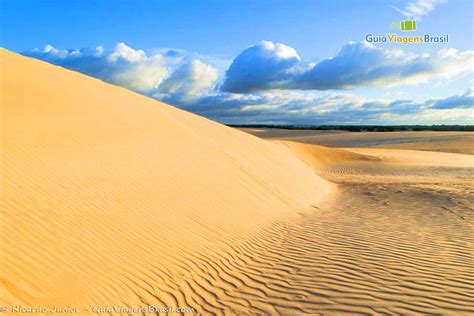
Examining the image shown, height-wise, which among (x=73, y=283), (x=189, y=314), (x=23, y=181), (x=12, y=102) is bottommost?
(x=189, y=314)

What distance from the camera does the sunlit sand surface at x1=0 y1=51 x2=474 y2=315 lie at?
5.18 meters

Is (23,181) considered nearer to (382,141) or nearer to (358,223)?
(358,223)

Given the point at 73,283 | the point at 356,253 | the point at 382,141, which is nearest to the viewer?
the point at 73,283

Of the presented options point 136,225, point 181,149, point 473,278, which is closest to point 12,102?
point 181,149

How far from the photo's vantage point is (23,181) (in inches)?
266

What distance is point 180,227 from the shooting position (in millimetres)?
7488

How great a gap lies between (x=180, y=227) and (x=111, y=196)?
1.52 meters

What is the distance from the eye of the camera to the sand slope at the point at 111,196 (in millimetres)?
5176

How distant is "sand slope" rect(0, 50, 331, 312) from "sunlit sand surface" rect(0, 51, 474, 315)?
3cm

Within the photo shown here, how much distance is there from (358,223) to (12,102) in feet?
32.4

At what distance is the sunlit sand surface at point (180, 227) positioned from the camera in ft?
17.0

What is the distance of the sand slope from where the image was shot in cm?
518

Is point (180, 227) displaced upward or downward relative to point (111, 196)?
downward

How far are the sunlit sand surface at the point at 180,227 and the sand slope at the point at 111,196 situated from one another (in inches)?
1.2
